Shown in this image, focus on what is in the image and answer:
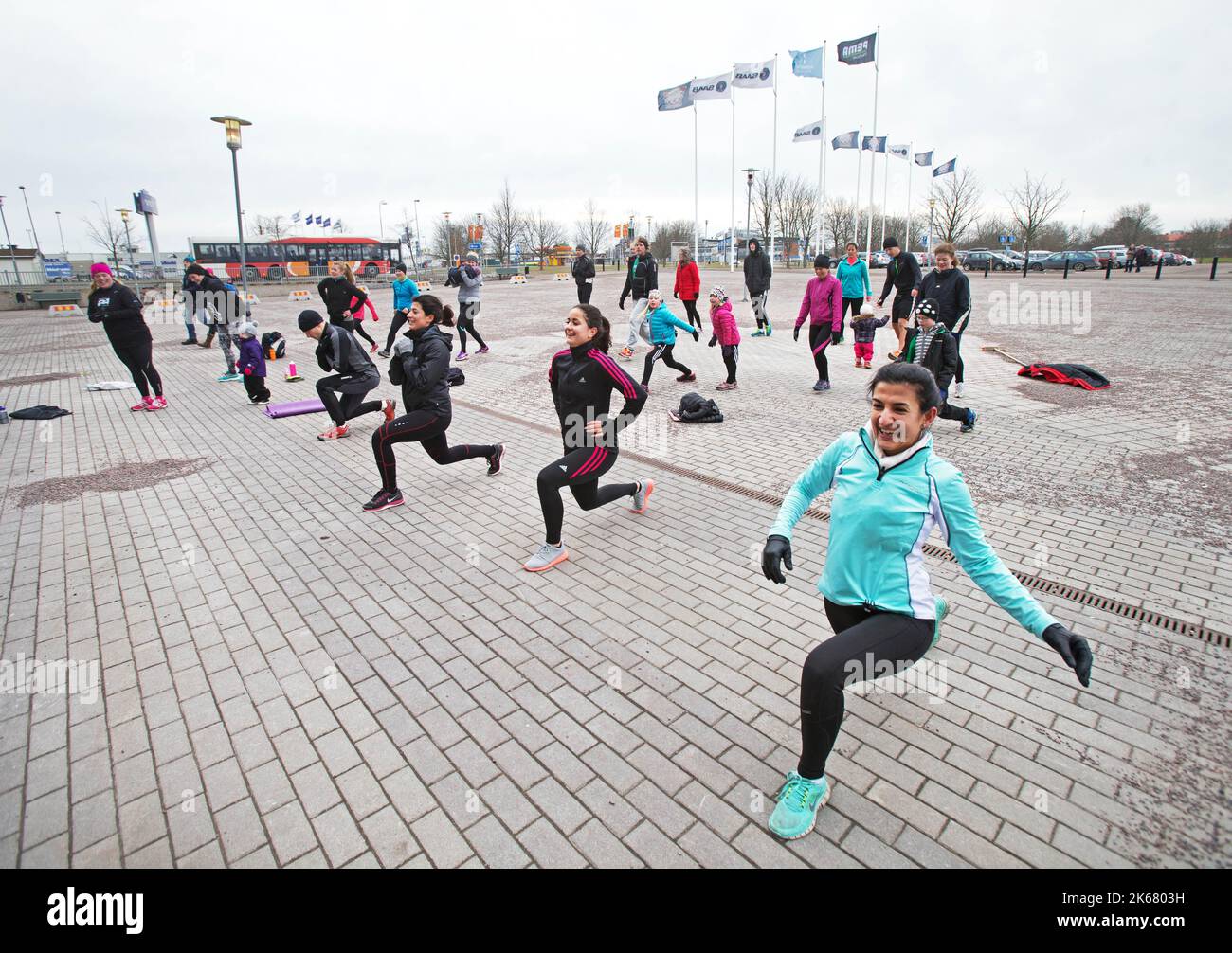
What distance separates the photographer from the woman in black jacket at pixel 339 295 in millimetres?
11312

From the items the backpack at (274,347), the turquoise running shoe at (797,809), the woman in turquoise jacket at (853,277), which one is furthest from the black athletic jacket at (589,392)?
the backpack at (274,347)

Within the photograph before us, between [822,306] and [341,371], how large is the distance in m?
6.63

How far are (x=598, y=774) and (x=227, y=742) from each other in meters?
1.81

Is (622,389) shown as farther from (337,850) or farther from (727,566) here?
(337,850)

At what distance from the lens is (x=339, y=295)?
11367 mm

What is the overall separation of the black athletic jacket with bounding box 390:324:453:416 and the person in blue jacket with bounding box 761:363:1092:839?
4.09 metres

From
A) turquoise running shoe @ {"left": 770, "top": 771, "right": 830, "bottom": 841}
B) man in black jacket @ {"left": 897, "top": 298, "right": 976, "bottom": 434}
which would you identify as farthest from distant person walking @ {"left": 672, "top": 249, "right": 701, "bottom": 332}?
turquoise running shoe @ {"left": 770, "top": 771, "right": 830, "bottom": 841}

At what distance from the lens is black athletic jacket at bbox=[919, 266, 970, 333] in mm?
8061

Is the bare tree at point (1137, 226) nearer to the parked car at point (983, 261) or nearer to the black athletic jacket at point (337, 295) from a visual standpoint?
the parked car at point (983, 261)

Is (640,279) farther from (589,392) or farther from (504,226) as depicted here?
(504,226)

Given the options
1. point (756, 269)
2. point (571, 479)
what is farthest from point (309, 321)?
point (756, 269)

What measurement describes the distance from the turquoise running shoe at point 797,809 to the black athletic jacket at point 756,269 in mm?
13346

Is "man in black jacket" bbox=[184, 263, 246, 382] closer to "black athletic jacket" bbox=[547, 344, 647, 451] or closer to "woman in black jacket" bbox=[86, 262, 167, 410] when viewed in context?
"woman in black jacket" bbox=[86, 262, 167, 410]
